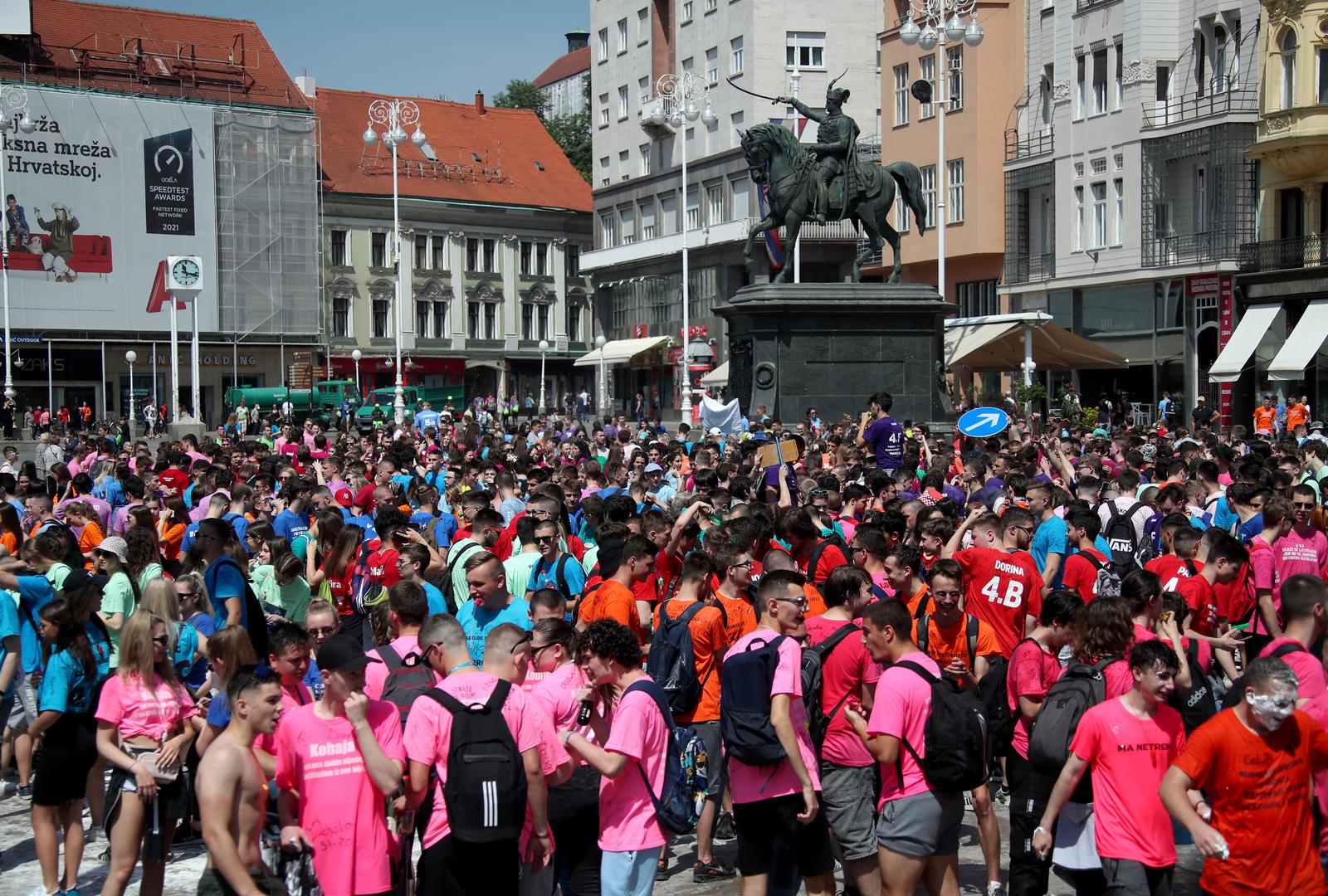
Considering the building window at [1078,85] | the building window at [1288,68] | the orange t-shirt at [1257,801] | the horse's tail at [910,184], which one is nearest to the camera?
the orange t-shirt at [1257,801]

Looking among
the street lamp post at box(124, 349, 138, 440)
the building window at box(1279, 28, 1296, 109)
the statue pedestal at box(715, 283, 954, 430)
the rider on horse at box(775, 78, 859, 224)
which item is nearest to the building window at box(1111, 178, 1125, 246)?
the building window at box(1279, 28, 1296, 109)

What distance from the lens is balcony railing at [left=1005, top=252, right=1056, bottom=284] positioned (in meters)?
46.0

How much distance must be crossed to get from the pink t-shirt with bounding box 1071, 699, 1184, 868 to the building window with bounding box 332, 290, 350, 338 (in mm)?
67531

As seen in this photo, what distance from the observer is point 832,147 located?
27609 millimetres

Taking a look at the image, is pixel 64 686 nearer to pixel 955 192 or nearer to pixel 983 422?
pixel 983 422

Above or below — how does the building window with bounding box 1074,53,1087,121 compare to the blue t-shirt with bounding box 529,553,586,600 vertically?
above

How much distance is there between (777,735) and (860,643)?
835 mm

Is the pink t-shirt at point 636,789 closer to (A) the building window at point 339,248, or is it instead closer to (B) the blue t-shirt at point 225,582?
(B) the blue t-shirt at point 225,582

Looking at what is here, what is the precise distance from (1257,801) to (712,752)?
3144mm

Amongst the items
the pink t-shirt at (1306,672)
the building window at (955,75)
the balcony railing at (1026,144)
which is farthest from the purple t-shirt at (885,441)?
the building window at (955,75)

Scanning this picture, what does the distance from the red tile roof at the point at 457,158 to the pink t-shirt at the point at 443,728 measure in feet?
222

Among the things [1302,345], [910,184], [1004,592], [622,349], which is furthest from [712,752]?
[622,349]

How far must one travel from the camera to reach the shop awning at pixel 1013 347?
3284cm

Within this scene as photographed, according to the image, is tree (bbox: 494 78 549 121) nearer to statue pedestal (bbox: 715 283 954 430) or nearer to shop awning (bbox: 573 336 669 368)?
shop awning (bbox: 573 336 669 368)
